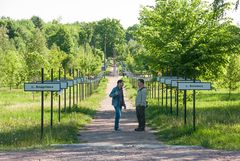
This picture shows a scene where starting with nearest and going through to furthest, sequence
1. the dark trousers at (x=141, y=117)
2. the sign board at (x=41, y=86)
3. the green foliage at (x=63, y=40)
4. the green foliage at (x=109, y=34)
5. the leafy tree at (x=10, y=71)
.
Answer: the sign board at (x=41, y=86) → the dark trousers at (x=141, y=117) → the leafy tree at (x=10, y=71) → the green foliage at (x=63, y=40) → the green foliage at (x=109, y=34)

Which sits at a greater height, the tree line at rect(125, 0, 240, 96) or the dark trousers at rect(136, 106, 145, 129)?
the tree line at rect(125, 0, 240, 96)

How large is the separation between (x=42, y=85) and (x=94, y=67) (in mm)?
89412

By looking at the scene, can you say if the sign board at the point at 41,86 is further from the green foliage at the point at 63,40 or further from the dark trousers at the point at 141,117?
the green foliage at the point at 63,40

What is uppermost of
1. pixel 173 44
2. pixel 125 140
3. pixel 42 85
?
pixel 173 44

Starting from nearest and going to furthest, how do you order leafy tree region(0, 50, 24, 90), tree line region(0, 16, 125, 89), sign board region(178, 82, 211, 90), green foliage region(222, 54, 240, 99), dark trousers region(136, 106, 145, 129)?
sign board region(178, 82, 211, 90), dark trousers region(136, 106, 145, 129), green foliage region(222, 54, 240, 99), tree line region(0, 16, 125, 89), leafy tree region(0, 50, 24, 90)

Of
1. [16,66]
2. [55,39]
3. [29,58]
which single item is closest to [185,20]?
[29,58]

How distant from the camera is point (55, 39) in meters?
146

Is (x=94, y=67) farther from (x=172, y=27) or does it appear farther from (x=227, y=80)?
(x=172, y=27)

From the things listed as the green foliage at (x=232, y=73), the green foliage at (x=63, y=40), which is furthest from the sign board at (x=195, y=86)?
the green foliage at (x=63, y=40)

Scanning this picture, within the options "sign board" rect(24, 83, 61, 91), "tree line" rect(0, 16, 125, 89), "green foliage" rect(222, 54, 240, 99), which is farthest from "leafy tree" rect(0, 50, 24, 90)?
"sign board" rect(24, 83, 61, 91)

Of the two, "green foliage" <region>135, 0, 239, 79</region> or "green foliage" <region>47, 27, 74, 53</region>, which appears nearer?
"green foliage" <region>135, 0, 239, 79</region>

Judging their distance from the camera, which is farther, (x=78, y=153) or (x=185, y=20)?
(x=185, y=20)

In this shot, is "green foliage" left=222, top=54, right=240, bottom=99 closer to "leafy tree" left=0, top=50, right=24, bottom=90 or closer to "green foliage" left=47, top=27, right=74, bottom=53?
"leafy tree" left=0, top=50, right=24, bottom=90

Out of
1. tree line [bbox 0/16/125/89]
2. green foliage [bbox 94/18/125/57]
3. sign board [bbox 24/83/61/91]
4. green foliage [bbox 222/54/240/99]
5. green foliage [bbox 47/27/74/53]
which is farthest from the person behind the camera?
green foliage [bbox 94/18/125/57]
